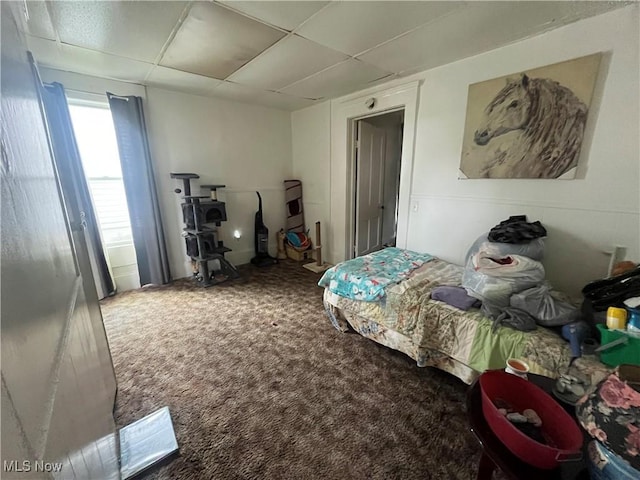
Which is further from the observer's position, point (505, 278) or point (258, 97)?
point (258, 97)

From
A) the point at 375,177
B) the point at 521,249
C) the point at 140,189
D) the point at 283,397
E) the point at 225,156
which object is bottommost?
the point at 283,397

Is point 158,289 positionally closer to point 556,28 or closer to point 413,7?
point 413,7

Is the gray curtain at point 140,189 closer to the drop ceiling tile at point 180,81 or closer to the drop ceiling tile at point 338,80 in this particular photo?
the drop ceiling tile at point 180,81

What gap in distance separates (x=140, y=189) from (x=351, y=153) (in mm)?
2732

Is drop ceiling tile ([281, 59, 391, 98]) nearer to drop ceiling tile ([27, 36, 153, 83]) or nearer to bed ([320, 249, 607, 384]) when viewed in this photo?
drop ceiling tile ([27, 36, 153, 83])

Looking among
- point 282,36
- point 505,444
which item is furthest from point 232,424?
point 282,36

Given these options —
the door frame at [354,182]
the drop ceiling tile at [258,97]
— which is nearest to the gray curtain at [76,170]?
the drop ceiling tile at [258,97]

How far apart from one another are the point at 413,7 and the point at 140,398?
10.1 feet

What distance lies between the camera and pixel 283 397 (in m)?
1.65

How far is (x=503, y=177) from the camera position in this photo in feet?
7.39

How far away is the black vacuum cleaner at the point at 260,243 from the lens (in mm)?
4105

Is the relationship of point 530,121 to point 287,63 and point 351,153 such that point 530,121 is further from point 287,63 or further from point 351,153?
point 287,63

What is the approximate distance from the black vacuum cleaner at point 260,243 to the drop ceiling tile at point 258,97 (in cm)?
136

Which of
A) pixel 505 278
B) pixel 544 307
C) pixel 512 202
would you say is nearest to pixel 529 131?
pixel 512 202
